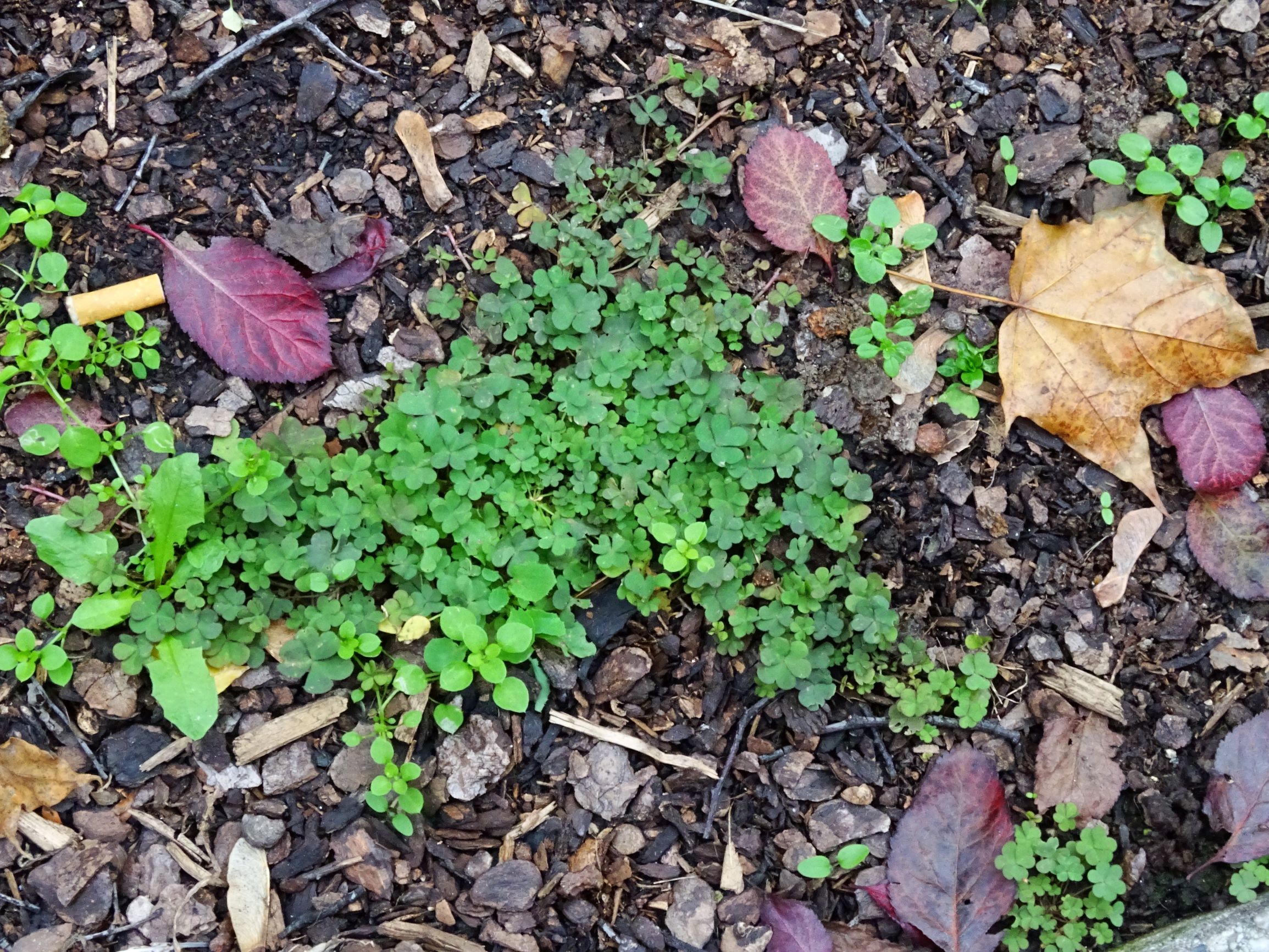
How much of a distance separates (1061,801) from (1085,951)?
1.35 feet

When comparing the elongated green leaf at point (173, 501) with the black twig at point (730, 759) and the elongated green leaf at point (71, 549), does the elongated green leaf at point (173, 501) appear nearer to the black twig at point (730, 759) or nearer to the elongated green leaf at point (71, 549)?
the elongated green leaf at point (71, 549)

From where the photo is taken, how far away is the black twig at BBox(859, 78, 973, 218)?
2957mm

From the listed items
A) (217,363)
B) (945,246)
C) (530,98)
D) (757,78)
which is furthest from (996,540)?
(217,363)

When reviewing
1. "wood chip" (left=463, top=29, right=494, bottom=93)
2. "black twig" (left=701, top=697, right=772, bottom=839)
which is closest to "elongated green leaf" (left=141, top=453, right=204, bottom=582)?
"wood chip" (left=463, top=29, right=494, bottom=93)

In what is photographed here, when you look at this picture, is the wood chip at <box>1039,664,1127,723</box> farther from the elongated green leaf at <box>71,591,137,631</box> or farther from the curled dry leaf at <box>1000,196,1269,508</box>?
the elongated green leaf at <box>71,591,137,631</box>

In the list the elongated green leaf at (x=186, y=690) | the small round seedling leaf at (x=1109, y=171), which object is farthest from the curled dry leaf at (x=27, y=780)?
the small round seedling leaf at (x=1109, y=171)

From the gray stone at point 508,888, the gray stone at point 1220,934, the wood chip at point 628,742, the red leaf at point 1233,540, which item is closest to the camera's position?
the gray stone at point 1220,934

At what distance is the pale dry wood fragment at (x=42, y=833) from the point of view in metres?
2.61

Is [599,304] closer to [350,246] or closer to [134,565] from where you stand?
[350,246]

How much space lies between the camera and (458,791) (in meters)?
2.67

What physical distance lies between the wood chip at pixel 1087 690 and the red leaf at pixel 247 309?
2.38 meters

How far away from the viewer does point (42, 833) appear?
2617 millimetres

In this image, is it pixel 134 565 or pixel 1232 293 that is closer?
pixel 134 565

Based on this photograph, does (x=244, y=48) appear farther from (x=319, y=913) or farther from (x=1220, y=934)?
(x=1220, y=934)
